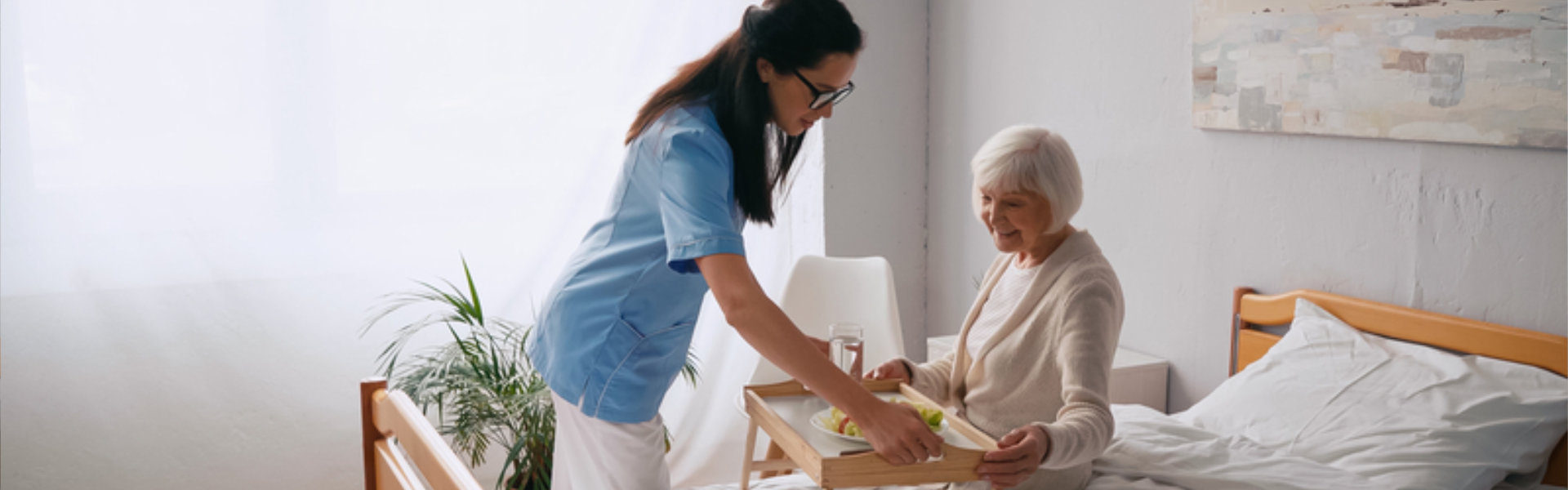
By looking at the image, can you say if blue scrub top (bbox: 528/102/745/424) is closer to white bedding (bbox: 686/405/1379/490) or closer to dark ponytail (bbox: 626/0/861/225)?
dark ponytail (bbox: 626/0/861/225)

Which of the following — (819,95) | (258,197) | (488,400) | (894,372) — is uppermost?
(819,95)

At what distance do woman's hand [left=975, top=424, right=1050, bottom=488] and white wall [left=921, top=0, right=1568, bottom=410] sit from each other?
1165mm

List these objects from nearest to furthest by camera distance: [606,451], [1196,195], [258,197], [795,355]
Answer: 1. [795,355]
2. [606,451]
3. [1196,195]
4. [258,197]

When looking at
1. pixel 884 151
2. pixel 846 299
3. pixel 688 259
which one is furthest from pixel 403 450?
pixel 884 151

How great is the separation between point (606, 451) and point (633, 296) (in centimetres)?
25

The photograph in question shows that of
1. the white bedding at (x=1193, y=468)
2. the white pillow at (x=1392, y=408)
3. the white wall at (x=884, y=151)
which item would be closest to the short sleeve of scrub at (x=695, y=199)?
the white bedding at (x=1193, y=468)

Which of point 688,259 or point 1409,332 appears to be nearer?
point 688,259

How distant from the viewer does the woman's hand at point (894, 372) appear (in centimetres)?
208

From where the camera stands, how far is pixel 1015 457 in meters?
1.62

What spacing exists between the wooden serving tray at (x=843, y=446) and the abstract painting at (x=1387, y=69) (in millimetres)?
1223

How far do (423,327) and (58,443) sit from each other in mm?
1010

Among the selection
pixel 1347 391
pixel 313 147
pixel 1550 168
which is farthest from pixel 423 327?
pixel 1550 168

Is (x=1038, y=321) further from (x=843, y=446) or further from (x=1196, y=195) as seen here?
(x=1196, y=195)

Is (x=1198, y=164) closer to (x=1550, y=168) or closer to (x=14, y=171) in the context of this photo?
(x=1550, y=168)
